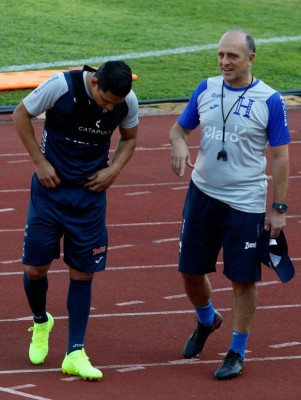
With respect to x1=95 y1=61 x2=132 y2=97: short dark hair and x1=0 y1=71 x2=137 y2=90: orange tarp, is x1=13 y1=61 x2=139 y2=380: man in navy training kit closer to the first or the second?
x1=95 y1=61 x2=132 y2=97: short dark hair

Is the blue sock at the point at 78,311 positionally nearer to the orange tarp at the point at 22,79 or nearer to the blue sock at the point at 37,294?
the blue sock at the point at 37,294

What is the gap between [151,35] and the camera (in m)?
25.1

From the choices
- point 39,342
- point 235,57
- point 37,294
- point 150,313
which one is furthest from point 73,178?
point 150,313

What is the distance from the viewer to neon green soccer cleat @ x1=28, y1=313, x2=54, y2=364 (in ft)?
24.7

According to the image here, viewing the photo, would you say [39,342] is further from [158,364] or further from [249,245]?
[249,245]

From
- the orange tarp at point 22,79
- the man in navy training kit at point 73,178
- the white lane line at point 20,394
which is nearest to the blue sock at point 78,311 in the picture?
the man in navy training kit at point 73,178

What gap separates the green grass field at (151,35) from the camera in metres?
21.6

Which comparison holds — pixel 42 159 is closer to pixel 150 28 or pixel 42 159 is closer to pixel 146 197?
pixel 146 197

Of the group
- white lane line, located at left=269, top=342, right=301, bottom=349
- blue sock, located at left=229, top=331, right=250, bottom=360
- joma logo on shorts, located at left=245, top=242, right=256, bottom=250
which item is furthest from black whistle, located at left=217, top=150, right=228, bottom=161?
white lane line, located at left=269, top=342, right=301, bottom=349

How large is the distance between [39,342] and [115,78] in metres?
1.73

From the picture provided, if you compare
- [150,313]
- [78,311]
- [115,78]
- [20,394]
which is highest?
[115,78]

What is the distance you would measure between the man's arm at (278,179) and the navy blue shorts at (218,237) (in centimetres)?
11

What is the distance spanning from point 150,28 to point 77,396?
1937 centimetres

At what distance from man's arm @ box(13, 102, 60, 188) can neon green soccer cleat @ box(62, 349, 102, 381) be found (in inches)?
38.9
